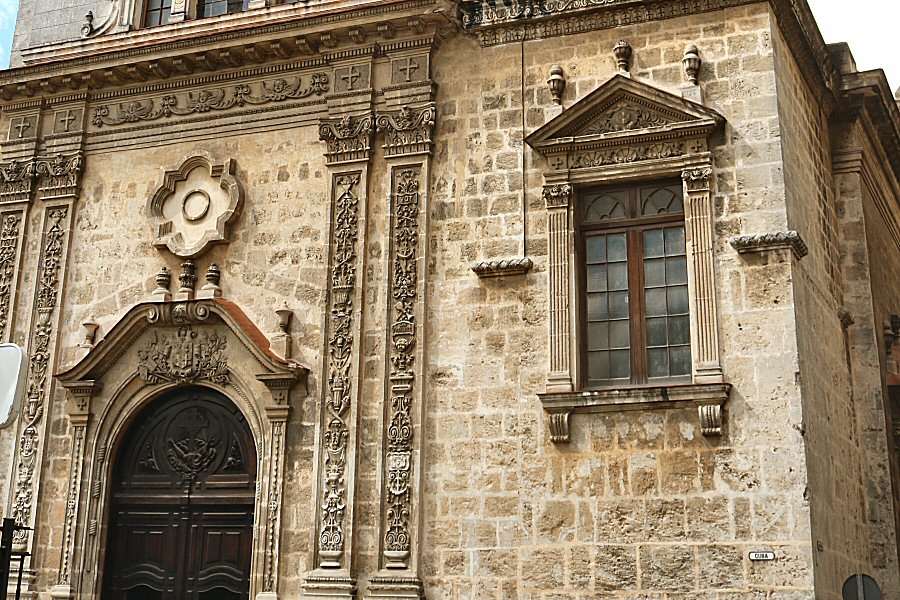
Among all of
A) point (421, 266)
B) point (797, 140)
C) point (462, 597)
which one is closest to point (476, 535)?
point (462, 597)

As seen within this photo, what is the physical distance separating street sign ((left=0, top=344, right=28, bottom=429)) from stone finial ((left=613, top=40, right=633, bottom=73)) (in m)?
8.81

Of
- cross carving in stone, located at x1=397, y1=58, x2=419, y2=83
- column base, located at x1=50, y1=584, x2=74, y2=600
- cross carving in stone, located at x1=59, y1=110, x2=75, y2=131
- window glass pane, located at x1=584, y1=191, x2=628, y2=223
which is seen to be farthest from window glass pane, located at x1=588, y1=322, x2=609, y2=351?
cross carving in stone, located at x1=59, y1=110, x2=75, y2=131

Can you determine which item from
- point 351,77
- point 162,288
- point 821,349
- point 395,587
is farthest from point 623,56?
point 395,587

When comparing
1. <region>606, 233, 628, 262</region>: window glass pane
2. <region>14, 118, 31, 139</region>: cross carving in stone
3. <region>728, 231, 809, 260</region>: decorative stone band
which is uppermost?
<region>14, 118, 31, 139</region>: cross carving in stone

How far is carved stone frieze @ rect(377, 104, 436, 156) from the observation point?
12125 millimetres

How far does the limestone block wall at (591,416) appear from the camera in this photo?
10039 millimetres

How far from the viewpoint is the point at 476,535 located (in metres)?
10.8

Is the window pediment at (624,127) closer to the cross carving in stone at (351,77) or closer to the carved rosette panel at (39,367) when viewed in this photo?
the cross carving in stone at (351,77)

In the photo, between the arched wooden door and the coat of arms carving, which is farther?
the coat of arms carving

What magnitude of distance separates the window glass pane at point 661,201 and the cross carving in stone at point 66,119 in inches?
294

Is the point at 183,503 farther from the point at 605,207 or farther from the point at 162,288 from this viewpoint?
the point at 605,207

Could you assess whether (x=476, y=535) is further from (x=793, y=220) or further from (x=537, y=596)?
(x=793, y=220)

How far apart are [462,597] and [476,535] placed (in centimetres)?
62

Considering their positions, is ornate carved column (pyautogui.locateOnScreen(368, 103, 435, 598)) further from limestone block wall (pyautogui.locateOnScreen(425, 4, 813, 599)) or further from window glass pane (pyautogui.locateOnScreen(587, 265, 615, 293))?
window glass pane (pyautogui.locateOnScreen(587, 265, 615, 293))
